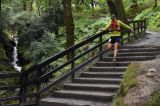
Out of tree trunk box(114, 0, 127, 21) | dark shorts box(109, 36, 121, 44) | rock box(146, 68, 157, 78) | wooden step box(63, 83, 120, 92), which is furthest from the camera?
tree trunk box(114, 0, 127, 21)

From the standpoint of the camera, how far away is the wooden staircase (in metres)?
11.2

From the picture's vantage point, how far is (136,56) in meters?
14.9

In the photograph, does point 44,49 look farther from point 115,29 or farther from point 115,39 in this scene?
point 115,29

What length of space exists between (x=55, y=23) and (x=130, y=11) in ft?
32.3

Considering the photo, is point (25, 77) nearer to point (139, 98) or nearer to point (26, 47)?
point (139, 98)

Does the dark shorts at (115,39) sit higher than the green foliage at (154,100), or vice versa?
the dark shorts at (115,39)

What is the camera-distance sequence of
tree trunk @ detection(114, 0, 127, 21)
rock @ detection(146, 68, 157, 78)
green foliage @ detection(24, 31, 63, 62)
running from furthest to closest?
green foliage @ detection(24, 31, 63, 62), tree trunk @ detection(114, 0, 127, 21), rock @ detection(146, 68, 157, 78)

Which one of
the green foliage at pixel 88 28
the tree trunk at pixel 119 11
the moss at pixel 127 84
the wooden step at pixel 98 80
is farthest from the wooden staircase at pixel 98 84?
the green foliage at pixel 88 28

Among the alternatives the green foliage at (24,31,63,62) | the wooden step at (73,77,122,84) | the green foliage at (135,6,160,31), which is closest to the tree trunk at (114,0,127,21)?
the green foliage at (135,6,160,31)

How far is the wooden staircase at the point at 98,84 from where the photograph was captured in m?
11.2

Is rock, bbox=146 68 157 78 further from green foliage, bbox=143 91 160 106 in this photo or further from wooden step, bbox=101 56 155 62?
wooden step, bbox=101 56 155 62

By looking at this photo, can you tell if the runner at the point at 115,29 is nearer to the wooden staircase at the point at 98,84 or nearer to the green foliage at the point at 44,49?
the wooden staircase at the point at 98,84

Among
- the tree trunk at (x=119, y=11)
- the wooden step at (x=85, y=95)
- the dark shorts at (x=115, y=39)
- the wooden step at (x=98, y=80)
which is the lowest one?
the wooden step at (x=85, y=95)

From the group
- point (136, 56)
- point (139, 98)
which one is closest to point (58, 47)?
point (136, 56)
